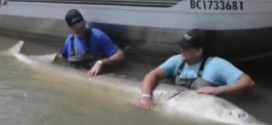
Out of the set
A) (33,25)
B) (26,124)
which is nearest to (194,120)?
(26,124)

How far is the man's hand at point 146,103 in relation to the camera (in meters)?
5.89

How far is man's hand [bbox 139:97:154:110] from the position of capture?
5.89 meters

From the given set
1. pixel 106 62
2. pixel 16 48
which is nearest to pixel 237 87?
pixel 106 62

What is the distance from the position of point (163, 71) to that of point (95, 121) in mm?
865

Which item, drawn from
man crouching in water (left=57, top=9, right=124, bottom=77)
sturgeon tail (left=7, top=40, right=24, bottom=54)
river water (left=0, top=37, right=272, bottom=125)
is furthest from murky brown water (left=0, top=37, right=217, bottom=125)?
sturgeon tail (left=7, top=40, right=24, bottom=54)

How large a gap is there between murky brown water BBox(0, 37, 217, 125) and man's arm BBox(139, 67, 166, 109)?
0.08m

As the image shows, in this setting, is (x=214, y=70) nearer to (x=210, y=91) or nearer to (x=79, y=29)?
(x=210, y=91)

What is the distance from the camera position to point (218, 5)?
7.05m

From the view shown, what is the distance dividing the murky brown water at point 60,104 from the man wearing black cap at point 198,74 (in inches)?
10.1

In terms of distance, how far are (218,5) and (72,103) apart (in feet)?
6.66

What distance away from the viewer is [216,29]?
283 inches

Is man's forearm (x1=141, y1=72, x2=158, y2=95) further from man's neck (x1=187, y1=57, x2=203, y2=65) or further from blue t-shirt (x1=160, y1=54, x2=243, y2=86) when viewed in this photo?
man's neck (x1=187, y1=57, x2=203, y2=65)

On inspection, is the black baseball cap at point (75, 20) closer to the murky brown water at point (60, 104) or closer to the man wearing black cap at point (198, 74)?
the murky brown water at point (60, 104)

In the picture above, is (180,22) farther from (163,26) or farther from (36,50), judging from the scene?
(36,50)
